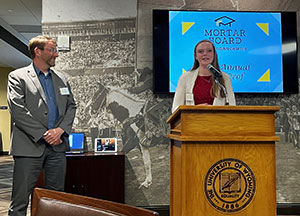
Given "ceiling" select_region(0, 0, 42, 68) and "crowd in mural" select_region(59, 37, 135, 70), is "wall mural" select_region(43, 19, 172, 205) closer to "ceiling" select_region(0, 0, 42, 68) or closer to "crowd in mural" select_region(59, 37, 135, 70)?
"crowd in mural" select_region(59, 37, 135, 70)

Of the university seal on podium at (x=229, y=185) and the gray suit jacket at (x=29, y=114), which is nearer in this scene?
the university seal on podium at (x=229, y=185)

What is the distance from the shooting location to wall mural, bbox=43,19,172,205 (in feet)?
11.4

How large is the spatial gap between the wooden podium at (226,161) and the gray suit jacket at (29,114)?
1.10m

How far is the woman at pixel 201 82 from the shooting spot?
7.38 ft

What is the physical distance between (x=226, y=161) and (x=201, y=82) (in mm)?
839

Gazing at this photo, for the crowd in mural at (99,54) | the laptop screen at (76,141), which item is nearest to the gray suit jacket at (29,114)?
the laptop screen at (76,141)

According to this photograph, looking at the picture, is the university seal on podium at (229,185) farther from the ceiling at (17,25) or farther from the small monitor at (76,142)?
the ceiling at (17,25)

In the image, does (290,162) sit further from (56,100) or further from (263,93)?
(56,100)

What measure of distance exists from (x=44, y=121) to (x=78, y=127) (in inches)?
45.2

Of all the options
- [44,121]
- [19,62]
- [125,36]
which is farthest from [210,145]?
[19,62]

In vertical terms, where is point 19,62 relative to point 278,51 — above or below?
above

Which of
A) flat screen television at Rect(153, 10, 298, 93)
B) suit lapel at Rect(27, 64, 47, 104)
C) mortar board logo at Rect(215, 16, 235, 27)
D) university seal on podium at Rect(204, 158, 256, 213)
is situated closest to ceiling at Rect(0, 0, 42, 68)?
flat screen television at Rect(153, 10, 298, 93)

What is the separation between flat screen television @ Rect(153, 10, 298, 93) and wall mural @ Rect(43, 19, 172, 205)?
0.24 m

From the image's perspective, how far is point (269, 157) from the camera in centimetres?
159
